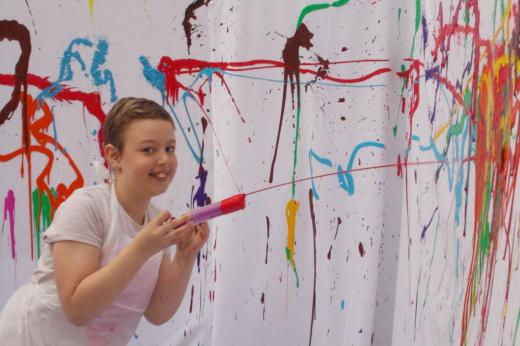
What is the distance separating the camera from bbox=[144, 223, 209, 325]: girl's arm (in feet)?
3.18

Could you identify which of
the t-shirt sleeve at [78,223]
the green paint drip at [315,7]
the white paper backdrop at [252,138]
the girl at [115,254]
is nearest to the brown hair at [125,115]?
the girl at [115,254]

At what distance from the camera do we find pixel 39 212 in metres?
1.51

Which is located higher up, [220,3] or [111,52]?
[220,3]

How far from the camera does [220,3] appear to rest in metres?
1.48

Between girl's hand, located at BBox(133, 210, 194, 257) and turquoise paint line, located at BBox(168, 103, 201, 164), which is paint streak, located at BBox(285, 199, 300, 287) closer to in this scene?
turquoise paint line, located at BBox(168, 103, 201, 164)

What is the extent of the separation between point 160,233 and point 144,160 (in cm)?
14

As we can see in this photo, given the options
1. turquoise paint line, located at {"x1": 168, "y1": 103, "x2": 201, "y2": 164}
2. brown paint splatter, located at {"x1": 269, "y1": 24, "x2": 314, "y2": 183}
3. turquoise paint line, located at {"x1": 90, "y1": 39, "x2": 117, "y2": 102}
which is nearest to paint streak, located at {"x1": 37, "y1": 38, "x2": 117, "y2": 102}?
turquoise paint line, located at {"x1": 90, "y1": 39, "x2": 117, "y2": 102}

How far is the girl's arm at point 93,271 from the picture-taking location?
0.83 m

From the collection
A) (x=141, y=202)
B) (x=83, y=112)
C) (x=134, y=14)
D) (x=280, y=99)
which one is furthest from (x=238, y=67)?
(x=141, y=202)

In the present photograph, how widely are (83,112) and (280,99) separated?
18.9 inches

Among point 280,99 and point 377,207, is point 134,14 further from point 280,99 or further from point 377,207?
point 377,207

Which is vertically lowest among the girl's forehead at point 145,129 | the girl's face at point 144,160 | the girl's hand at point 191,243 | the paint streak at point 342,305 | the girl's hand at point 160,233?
the paint streak at point 342,305

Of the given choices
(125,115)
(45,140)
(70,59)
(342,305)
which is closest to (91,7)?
(70,59)

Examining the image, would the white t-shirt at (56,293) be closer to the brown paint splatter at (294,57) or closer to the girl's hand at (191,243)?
the girl's hand at (191,243)
